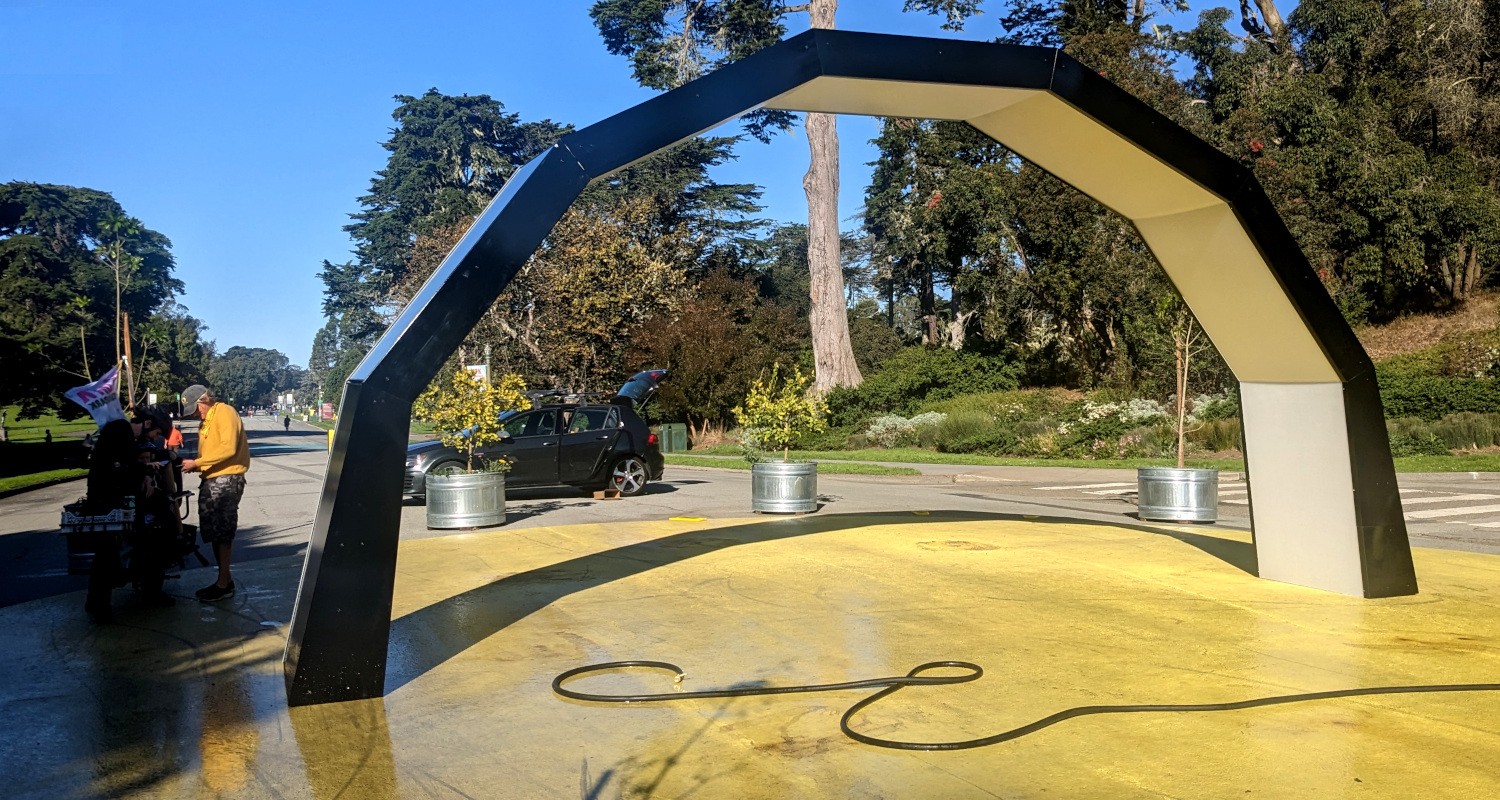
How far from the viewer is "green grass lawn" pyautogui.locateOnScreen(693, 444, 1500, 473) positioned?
66.9 ft

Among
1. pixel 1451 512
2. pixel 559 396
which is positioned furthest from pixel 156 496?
pixel 559 396

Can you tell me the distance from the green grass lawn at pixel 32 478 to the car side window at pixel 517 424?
1298cm

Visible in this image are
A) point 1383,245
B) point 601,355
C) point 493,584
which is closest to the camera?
point 493,584

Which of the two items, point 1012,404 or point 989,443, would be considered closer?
point 989,443

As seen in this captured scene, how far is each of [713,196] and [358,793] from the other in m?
46.7

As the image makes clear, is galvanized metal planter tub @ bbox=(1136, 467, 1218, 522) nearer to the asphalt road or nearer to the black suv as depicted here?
the asphalt road

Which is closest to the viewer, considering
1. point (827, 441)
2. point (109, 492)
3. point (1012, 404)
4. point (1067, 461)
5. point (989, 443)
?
point (109, 492)

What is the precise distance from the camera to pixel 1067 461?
25656 millimetres

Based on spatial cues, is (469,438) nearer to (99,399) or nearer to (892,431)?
(99,399)

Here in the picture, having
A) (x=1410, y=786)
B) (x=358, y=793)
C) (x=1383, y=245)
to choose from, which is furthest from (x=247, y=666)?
(x=1383, y=245)

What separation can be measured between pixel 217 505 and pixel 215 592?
76 centimetres

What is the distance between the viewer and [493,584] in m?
8.85

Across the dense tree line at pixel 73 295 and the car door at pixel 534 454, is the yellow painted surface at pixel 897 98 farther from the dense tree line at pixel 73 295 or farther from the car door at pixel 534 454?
the dense tree line at pixel 73 295

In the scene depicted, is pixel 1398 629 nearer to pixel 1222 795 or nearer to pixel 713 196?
pixel 1222 795
